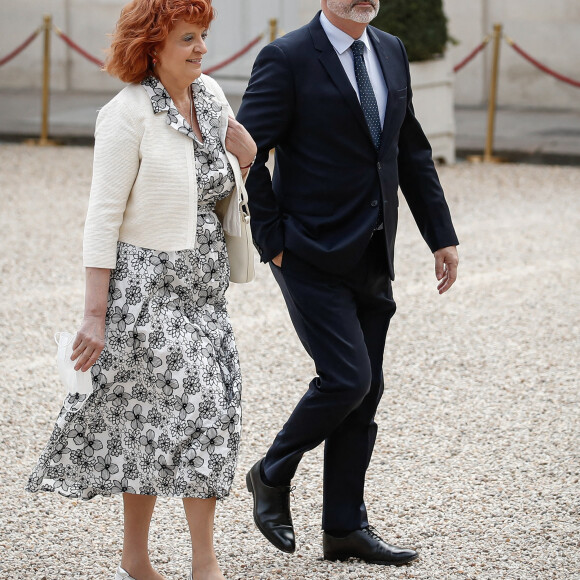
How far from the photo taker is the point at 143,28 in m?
2.93

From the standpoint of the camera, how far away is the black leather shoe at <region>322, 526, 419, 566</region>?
3.48 meters

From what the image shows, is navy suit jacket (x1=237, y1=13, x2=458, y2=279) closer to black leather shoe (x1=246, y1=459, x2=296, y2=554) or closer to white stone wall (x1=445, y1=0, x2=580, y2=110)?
black leather shoe (x1=246, y1=459, x2=296, y2=554)

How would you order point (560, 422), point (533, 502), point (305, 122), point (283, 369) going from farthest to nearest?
point (283, 369), point (560, 422), point (533, 502), point (305, 122)

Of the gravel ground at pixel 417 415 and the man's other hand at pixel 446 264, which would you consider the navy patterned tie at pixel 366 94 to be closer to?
the man's other hand at pixel 446 264

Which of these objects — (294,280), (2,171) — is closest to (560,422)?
(294,280)

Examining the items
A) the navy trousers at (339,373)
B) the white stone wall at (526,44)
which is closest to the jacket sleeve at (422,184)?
the navy trousers at (339,373)

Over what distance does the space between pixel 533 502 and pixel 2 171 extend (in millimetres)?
7658

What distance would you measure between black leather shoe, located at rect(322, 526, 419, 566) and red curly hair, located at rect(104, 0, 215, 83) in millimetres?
1449

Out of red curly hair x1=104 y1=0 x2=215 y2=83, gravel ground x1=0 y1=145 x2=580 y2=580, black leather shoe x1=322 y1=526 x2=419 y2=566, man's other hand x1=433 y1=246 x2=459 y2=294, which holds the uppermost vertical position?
red curly hair x1=104 y1=0 x2=215 y2=83

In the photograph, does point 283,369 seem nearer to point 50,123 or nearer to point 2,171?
point 2,171

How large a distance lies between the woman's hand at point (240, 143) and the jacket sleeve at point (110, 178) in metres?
0.28

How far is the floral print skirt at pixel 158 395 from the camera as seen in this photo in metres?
3.03

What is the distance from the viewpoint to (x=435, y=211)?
357cm

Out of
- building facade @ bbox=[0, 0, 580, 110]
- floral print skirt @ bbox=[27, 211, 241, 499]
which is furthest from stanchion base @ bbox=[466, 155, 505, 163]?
floral print skirt @ bbox=[27, 211, 241, 499]
